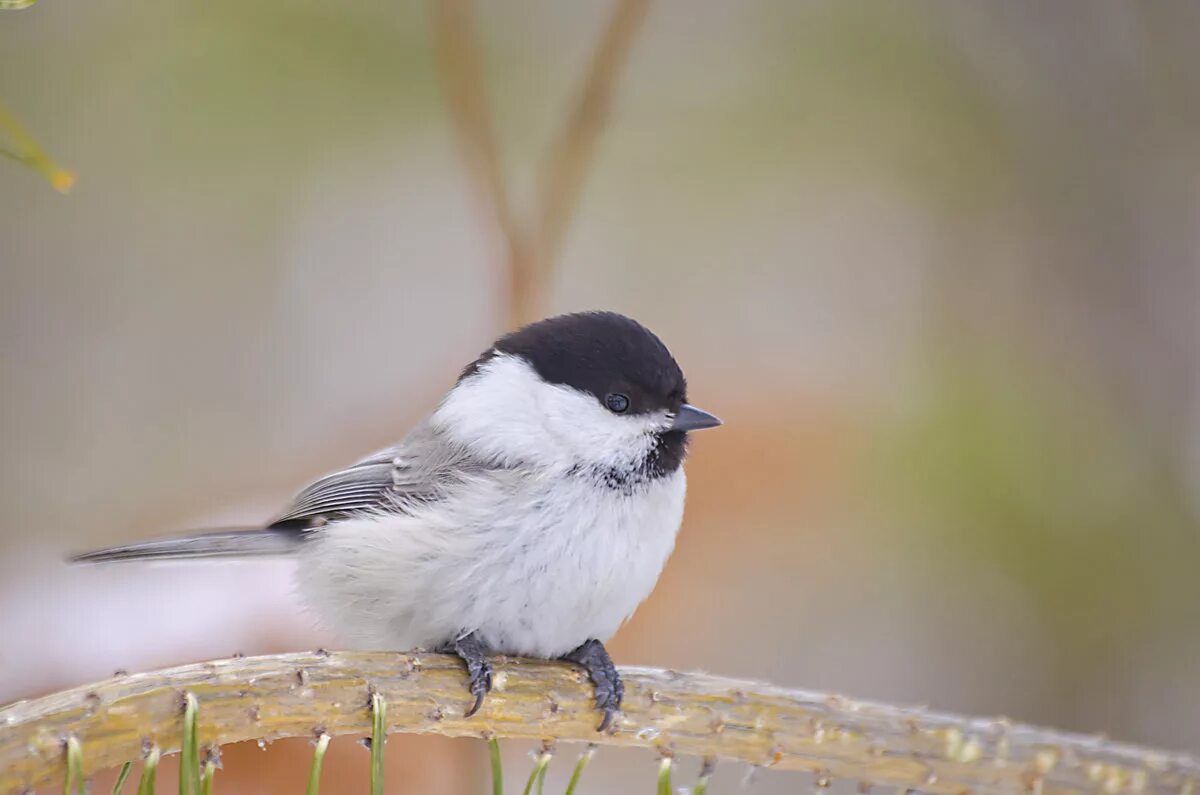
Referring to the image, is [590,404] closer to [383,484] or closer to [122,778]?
[383,484]

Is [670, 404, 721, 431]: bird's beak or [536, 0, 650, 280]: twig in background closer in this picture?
[670, 404, 721, 431]: bird's beak

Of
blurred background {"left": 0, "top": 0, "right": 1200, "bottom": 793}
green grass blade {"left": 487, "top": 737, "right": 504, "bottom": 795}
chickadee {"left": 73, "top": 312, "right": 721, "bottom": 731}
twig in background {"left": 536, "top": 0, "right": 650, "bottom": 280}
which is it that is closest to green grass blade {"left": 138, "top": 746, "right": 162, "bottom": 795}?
green grass blade {"left": 487, "top": 737, "right": 504, "bottom": 795}

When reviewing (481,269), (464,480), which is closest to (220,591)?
(464,480)

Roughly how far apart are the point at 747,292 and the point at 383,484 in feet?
6.87

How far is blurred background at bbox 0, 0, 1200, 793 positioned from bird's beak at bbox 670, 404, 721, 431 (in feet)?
Result: 4.73

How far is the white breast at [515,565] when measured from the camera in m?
1.83

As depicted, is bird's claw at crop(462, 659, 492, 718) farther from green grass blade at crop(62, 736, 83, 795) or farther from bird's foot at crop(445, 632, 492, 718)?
green grass blade at crop(62, 736, 83, 795)

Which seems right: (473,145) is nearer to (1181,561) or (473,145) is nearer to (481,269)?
(481,269)

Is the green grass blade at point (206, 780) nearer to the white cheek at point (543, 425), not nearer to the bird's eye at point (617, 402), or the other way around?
the white cheek at point (543, 425)

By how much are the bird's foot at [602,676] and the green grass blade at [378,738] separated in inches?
14.1

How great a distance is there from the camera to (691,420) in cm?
196

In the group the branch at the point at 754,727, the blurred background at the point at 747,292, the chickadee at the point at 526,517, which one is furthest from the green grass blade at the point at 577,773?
the blurred background at the point at 747,292

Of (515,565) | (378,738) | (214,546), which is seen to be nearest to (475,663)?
(515,565)

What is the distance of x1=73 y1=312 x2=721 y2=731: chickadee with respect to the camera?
1834 millimetres
